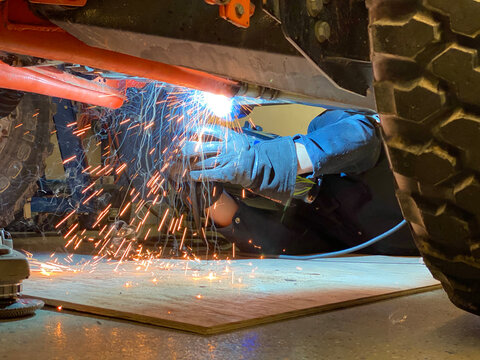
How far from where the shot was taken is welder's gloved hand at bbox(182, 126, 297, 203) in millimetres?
2934

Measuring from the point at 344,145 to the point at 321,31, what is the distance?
5.98 feet

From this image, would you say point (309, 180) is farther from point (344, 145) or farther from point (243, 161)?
point (243, 161)

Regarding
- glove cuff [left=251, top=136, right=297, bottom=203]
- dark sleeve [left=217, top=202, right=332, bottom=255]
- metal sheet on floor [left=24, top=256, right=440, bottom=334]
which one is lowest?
metal sheet on floor [left=24, top=256, right=440, bottom=334]

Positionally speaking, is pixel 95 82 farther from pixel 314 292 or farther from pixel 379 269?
pixel 379 269

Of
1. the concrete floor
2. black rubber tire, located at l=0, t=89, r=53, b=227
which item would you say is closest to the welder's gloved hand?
black rubber tire, located at l=0, t=89, r=53, b=227

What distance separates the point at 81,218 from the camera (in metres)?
3.79

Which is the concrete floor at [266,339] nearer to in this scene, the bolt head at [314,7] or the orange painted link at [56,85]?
the bolt head at [314,7]

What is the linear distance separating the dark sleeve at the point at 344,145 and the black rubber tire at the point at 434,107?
1.89 metres

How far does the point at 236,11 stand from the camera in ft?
4.31

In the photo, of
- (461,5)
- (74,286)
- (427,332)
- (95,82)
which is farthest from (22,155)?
(461,5)

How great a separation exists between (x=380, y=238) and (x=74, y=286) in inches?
74.7

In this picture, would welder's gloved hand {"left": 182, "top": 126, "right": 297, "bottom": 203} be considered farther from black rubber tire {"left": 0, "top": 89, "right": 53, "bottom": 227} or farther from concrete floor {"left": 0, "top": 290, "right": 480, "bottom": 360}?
concrete floor {"left": 0, "top": 290, "right": 480, "bottom": 360}

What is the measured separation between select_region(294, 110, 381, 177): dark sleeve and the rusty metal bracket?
1765 millimetres

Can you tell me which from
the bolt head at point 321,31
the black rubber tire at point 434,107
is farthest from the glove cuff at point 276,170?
the black rubber tire at point 434,107
